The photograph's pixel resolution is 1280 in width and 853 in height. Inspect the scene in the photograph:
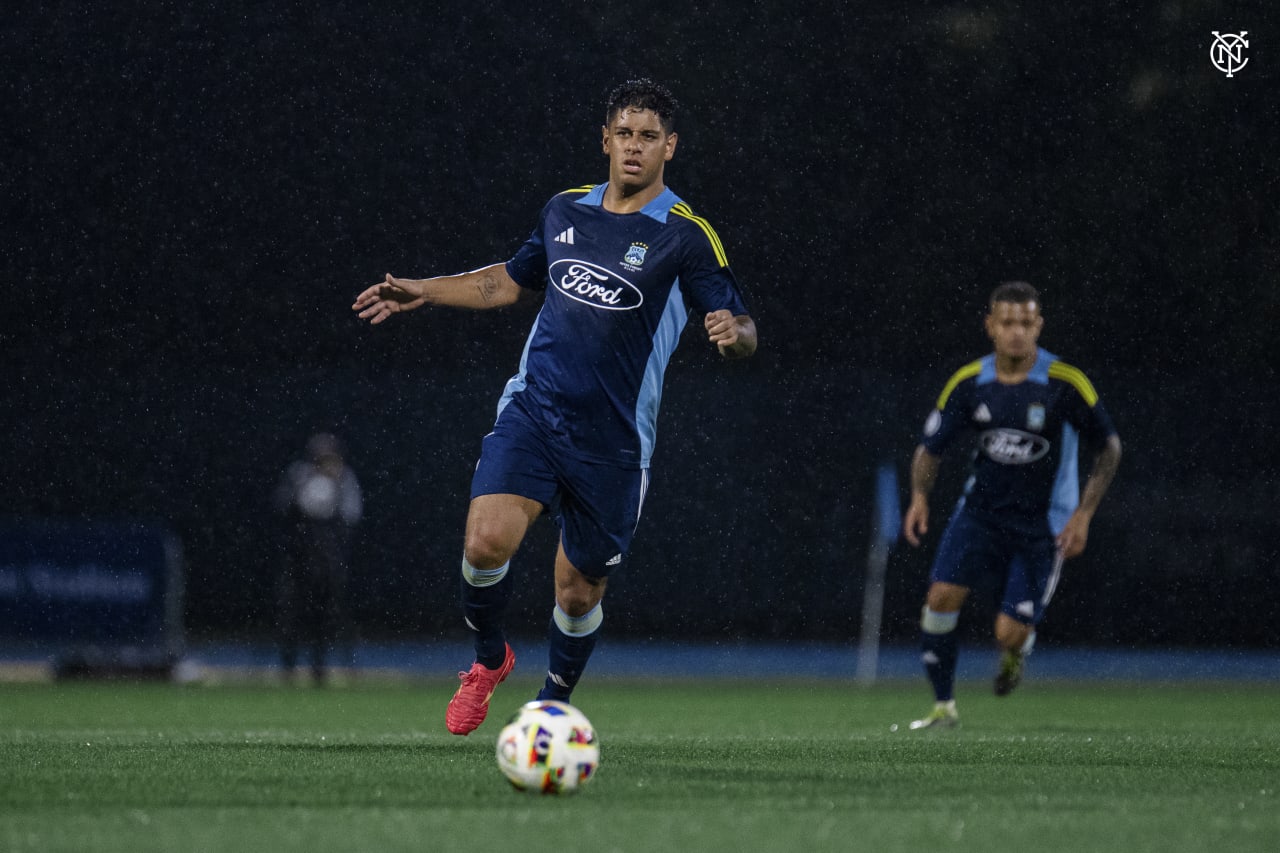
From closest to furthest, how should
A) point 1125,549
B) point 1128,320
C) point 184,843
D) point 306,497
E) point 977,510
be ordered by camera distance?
1. point 184,843
2. point 977,510
3. point 306,497
4. point 1125,549
5. point 1128,320

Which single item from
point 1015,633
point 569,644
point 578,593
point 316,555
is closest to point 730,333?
point 578,593

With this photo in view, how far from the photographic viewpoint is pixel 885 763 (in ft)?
22.0

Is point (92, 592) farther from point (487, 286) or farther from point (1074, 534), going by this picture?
point (1074, 534)

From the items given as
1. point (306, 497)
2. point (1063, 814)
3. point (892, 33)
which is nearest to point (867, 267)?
point (892, 33)

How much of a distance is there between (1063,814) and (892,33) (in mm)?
16783

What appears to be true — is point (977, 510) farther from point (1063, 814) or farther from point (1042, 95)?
point (1042, 95)

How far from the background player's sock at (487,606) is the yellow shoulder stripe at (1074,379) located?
4.12 metres

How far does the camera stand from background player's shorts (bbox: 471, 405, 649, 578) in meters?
6.62

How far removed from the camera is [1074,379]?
31.9 feet

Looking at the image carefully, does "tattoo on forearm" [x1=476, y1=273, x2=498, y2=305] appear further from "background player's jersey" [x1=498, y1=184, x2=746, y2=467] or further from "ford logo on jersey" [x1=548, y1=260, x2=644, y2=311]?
"ford logo on jersey" [x1=548, y1=260, x2=644, y2=311]

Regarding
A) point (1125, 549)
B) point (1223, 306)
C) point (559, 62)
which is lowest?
point (1125, 549)

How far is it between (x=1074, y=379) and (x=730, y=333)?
4.23m

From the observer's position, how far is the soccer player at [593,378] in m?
6.67

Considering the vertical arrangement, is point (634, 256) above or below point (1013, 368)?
above
